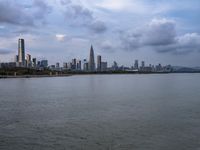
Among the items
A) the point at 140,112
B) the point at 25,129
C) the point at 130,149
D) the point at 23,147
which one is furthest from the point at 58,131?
the point at 140,112

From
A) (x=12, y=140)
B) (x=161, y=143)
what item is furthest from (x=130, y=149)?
(x=12, y=140)

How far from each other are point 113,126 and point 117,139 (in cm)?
396

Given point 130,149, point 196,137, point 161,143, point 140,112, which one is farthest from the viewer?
point 140,112

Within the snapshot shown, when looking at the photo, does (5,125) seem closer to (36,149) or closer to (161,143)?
(36,149)

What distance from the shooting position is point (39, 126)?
2262 centimetres

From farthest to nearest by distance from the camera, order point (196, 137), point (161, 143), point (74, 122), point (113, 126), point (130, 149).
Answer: point (74, 122), point (113, 126), point (196, 137), point (161, 143), point (130, 149)

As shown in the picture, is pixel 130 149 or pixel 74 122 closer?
pixel 130 149

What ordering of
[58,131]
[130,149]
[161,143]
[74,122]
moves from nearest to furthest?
1. [130,149]
2. [161,143]
3. [58,131]
4. [74,122]

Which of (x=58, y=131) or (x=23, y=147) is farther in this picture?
(x=58, y=131)

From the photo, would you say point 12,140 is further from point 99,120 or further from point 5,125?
point 99,120

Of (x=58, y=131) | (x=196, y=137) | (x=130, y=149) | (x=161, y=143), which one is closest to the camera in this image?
(x=130, y=149)

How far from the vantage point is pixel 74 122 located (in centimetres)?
2433

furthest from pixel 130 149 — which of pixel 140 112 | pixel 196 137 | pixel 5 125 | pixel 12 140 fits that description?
pixel 140 112

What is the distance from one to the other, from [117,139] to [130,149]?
2.19m
